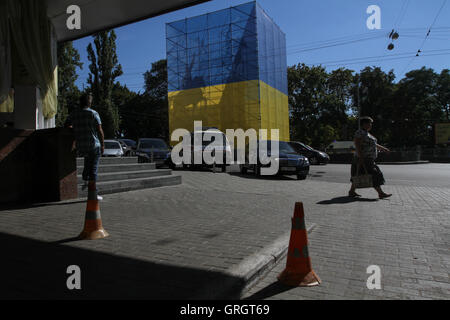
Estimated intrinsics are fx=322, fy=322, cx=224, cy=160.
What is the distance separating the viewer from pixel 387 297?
8.77ft

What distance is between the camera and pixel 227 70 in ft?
104

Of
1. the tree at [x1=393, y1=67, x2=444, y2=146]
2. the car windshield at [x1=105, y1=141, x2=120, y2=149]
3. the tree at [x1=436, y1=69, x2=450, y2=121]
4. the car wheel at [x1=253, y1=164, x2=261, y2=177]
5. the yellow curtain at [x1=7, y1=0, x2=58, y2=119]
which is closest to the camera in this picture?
the yellow curtain at [x1=7, y1=0, x2=58, y2=119]

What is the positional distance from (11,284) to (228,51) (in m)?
31.0

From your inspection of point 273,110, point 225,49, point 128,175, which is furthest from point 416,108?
point 128,175

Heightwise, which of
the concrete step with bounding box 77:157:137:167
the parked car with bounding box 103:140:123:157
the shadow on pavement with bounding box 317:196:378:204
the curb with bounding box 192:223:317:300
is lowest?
the shadow on pavement with bounding box 317:196:378:204

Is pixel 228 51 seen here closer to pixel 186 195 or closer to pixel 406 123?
pixel 186 195

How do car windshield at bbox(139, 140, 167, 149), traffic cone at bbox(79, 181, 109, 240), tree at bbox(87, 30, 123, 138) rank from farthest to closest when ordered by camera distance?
1. tree at bbox(87, 30, 123, 138)
2. car windshield at bbox(139, 140, 167, 149)
3. traffic cone at bbox(79, 181, 109, 240)

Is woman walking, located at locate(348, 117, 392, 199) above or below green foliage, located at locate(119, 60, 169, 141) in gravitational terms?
below

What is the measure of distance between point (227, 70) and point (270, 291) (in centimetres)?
3047

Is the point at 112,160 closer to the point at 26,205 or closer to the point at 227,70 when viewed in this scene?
the point at 26,205

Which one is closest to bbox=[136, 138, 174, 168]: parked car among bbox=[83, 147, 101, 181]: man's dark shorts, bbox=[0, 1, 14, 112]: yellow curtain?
bbox=[0, 1, 14, 112]: yellow curtain

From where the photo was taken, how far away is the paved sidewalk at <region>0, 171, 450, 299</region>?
8.88 ft

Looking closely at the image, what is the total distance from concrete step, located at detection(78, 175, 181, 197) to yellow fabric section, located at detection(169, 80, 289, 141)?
20.7 meters

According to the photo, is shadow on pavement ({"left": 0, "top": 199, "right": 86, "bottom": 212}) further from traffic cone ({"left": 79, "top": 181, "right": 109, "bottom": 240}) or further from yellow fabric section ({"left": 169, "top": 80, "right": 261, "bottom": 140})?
yellow fabric section ({"left": 169, "top": 80, "right": 261, "bottom": 140})
